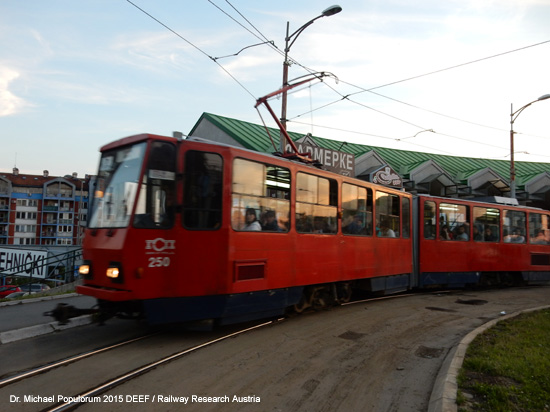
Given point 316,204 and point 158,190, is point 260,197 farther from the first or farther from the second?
point 158,190

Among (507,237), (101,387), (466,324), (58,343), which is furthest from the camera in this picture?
(507,237)

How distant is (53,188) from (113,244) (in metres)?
84.0

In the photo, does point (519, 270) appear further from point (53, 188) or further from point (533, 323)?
point (53, 188)

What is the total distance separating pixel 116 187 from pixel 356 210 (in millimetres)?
5609

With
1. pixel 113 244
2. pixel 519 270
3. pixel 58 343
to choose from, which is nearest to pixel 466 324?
pixel 113 244

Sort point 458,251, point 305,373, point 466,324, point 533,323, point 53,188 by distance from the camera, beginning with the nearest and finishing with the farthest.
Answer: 1. point 305,373
2. point 533,323
3. point 466,324
4. point 458,251
5. point 53,188

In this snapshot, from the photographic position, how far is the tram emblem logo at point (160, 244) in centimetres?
594

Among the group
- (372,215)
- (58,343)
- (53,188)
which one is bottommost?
(58,343)

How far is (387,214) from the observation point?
36.2 ft

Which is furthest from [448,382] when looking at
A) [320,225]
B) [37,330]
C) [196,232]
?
[37,330]

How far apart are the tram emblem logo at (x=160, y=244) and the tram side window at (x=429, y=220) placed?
9199 millimetres

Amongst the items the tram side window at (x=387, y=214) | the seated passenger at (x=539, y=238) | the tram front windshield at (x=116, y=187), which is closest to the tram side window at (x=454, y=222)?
the tram side window at (x=387, y=214)

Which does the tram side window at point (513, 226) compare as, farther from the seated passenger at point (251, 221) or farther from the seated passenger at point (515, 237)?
the seated passenger at point (251, 221)

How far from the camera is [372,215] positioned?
1032 cm
